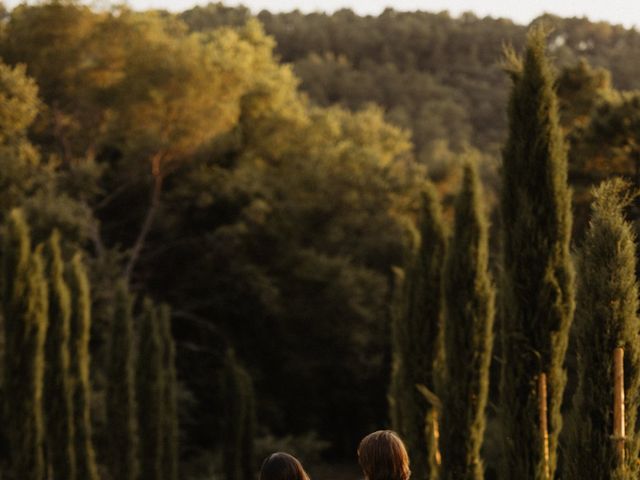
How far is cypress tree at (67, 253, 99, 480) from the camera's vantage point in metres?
20.7

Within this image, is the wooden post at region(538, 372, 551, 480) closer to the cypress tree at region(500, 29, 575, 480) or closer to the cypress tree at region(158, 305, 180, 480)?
the cypress tree at region(500, 29, 575, 480)

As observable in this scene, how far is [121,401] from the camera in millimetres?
21656

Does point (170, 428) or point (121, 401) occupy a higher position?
point (121, 401)

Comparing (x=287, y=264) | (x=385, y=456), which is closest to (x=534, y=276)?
(x=385, y=456)

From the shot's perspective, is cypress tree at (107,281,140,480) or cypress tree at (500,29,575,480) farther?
cypress tree at (107,281,140,480)

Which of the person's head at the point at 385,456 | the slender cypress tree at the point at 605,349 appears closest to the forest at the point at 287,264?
the slender cypress tree at the point at 605,349

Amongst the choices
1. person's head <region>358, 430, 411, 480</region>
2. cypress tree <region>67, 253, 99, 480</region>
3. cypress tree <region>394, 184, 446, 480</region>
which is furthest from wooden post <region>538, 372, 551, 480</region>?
cypress tree <region>67, 253, 99, 480</region>

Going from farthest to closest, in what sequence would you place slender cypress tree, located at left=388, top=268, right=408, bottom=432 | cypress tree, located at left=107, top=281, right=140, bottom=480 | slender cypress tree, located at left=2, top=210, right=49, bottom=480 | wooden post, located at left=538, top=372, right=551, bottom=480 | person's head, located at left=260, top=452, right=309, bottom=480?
cypress tree, located at left=107, top=281, right=140, bottom=480 → slender cypress tree, located at left=2, top=210, right=49, bottom=480 → slender cypress tree, located at left=388, top=268, right=408, bottom=432 → wooden post, located at left=538, top=372, right=551, bottom=480 → person's head, located at left=260, top=452, right=309, bottom=480

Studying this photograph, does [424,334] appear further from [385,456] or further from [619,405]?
[385,456]

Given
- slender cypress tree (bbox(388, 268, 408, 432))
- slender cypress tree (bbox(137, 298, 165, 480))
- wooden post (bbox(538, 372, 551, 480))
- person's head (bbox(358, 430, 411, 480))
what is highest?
person's head (bbox(358, 430, 411, 480))

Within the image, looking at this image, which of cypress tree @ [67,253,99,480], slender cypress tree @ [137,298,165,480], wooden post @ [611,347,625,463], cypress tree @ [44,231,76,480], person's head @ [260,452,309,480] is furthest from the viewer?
slender cypress tree @ [137,298,165,480]

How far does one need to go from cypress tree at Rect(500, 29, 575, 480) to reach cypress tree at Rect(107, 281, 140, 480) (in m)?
11.8

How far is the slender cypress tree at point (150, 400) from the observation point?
22.7 metres

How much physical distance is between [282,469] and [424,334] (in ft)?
39.8
